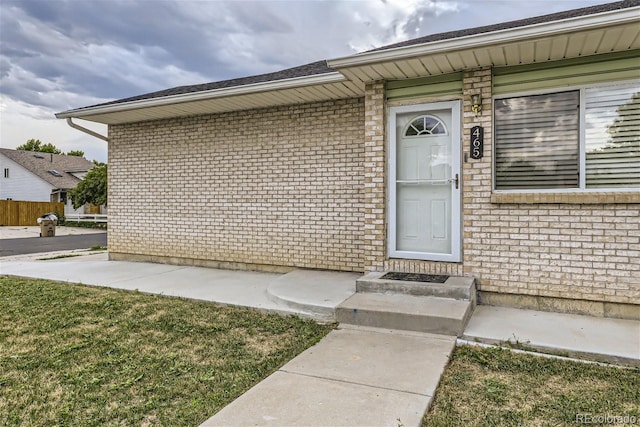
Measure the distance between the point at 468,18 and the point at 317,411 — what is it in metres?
9.70

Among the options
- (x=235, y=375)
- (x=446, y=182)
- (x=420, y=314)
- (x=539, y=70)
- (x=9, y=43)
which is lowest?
(x=235, y=375)

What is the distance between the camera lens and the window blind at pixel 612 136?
4055 mm

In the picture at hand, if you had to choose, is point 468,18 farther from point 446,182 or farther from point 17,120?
point 17,120

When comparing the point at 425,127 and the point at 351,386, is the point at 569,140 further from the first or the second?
the point at 351,386

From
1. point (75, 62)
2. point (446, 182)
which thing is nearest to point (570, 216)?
A: point (446, 182)

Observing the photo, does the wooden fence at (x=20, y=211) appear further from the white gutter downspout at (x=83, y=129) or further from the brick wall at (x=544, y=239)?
the brick wall at (x=544, y=239)

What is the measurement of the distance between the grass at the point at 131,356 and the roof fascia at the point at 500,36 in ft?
9.90

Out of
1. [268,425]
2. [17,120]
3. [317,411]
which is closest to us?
[268,425]

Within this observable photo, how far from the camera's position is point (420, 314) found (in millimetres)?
3799

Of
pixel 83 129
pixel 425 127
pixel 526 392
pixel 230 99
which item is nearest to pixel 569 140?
pixel 425 127

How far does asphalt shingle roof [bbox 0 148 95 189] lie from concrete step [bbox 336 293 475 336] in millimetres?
33340

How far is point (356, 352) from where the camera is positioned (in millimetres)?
3389

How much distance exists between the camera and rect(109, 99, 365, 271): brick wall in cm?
632

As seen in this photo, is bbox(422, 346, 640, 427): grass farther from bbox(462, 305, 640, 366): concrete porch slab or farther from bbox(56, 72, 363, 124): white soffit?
bbox(56, 72, 363, 124): white soffit
